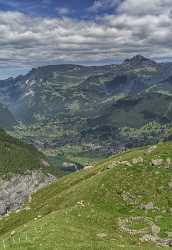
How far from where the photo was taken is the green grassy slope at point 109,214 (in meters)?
54.0

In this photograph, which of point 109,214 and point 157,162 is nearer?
point 109,214

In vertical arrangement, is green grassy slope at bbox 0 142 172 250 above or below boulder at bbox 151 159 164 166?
below

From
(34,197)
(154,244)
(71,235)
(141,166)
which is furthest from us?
(34,197)

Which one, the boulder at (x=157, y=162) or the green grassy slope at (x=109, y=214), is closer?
the green grassy slope at (x=109, y=214)

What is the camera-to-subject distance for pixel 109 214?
74.1 m

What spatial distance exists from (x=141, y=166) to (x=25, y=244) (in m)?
49.1

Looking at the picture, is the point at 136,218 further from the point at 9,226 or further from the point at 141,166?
the point at 9,226

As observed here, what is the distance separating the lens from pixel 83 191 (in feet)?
287

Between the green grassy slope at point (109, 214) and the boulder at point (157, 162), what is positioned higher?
the boulder at point (157, 162)

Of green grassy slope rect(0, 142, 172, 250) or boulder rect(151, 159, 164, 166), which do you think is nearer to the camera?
green grassy slope rect(0, 142, 172, 250)

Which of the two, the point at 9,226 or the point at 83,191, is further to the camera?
the point at 9,226

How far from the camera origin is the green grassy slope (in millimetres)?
54031

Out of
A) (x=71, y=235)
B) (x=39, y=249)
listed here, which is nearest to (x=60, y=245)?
(x=39, y=249)

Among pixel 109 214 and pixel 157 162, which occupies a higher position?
pixel 157 162
